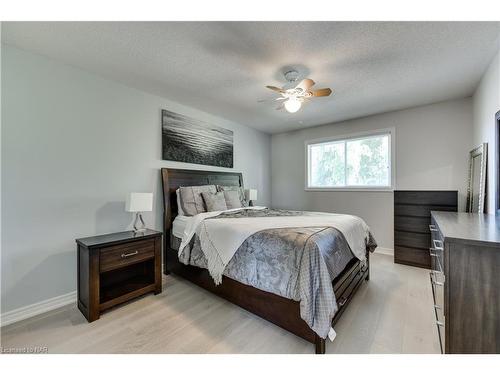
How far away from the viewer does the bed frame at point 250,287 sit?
5.38ft

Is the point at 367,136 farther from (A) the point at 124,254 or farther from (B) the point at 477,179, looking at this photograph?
(A) the point at 124,254

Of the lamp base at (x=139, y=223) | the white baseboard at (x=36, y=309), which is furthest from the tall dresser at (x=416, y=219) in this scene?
the white baseboard at (x=36, y=309)

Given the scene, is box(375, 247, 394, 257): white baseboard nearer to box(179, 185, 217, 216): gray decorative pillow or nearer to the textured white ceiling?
the textured white ceiling

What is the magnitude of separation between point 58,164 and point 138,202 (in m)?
0.84

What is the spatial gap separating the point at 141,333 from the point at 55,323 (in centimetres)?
85

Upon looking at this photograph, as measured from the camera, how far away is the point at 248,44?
1854 mm

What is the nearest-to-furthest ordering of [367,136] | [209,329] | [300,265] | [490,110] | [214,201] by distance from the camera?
[300,265]
[209,329]
[490,110]
[214,201]
[367,136]

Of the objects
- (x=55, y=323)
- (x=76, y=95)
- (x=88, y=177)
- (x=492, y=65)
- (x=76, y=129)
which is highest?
(x=492, y=65)

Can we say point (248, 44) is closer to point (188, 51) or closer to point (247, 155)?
point (188, 51)

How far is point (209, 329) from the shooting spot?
178cm

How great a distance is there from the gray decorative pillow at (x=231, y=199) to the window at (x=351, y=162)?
1.92m

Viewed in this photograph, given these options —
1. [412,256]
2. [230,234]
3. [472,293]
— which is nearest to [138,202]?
[230,234]

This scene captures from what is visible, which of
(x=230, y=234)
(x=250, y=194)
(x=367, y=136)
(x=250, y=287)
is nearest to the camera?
(x=250, y=287)
